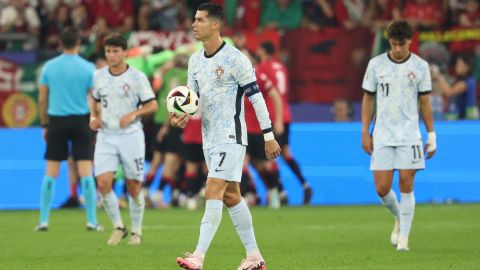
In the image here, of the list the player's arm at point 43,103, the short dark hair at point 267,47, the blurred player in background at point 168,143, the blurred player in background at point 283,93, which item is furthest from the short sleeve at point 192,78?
the short dark hair at point 267,47

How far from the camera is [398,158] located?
1223 cm

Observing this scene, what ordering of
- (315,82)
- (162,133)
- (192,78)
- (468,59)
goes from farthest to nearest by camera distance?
(315,82) < (468,59) < (162,133) < (192,78)

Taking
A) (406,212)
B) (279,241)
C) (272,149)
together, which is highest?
(272,149)

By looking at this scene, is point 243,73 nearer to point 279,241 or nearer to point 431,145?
point 431,145

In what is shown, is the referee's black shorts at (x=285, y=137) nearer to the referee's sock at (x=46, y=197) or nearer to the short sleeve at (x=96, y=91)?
the referee's sock at (x=46, y=197)

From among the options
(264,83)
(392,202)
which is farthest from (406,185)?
(264,83)

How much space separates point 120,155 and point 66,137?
2302mm

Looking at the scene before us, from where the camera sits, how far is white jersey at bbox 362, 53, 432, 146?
12.2m

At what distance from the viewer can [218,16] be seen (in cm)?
1023

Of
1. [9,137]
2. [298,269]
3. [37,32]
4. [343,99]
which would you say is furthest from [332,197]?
[298,269]

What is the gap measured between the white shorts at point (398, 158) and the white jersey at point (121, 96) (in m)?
2.57

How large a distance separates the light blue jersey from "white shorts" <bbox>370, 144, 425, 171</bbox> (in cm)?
459

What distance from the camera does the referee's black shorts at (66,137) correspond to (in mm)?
15281

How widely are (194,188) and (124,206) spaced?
3.73 ft
